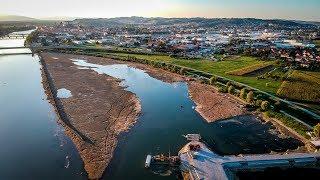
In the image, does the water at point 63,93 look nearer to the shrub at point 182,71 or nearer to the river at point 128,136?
the river at point 128,136

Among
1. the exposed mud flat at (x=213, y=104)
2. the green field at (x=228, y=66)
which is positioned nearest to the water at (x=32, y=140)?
the exposed mud flat at (x=213, y=104)

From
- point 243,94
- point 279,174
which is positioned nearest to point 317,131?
point 279,174

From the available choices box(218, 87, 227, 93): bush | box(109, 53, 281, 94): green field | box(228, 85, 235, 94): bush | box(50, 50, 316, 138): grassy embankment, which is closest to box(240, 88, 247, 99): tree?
box(50, 50, 316, 138): grassy embankment

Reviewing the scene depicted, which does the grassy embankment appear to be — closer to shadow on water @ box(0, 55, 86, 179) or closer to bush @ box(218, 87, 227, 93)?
bush @ box(218, 87, 227, 93)

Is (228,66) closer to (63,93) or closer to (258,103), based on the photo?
(258,103)

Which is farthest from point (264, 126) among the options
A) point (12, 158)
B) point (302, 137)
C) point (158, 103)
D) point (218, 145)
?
point (12, 158)

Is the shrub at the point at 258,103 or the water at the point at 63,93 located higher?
the shrub at the point at 258,103
